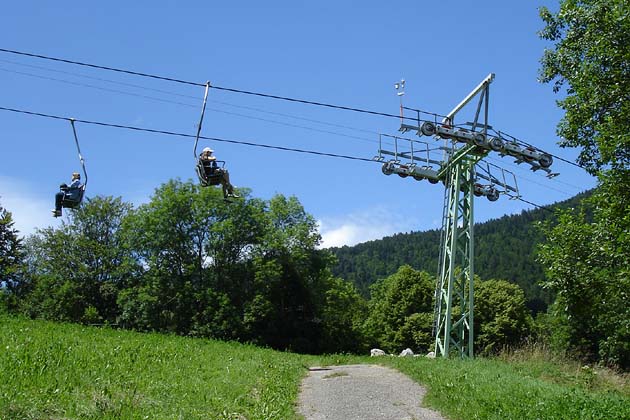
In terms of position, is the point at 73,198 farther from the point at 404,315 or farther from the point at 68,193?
the point at 404,315

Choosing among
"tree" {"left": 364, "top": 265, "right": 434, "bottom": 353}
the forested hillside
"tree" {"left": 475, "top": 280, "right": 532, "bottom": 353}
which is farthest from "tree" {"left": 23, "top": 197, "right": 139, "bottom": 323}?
the forested hillside

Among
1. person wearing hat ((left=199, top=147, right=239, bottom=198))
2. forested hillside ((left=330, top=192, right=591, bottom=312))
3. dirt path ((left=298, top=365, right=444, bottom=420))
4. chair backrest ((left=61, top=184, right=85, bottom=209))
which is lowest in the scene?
dirt path ((left=298, top=365, right=444, bottom=420))

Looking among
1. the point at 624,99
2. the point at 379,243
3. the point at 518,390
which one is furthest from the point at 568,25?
the point at 379,243

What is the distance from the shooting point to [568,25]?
13.5 metres

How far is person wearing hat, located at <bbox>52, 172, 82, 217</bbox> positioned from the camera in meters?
14.7

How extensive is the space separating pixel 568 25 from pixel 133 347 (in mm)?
13400

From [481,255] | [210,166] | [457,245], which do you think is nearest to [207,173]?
[210,166]

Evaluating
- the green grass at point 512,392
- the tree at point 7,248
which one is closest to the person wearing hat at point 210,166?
the green grass at point 512,392

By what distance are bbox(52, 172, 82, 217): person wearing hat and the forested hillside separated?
97.2m

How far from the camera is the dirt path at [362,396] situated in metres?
12.4

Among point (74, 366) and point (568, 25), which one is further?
point (568, 25)

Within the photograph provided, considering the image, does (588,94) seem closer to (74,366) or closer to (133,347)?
(74,366)

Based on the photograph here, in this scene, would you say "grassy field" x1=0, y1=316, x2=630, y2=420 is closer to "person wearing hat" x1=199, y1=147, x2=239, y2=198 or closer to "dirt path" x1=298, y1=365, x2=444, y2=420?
"dirt path" x1=298, y1=365, x2=444, y2=420

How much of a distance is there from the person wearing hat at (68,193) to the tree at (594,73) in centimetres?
1088
